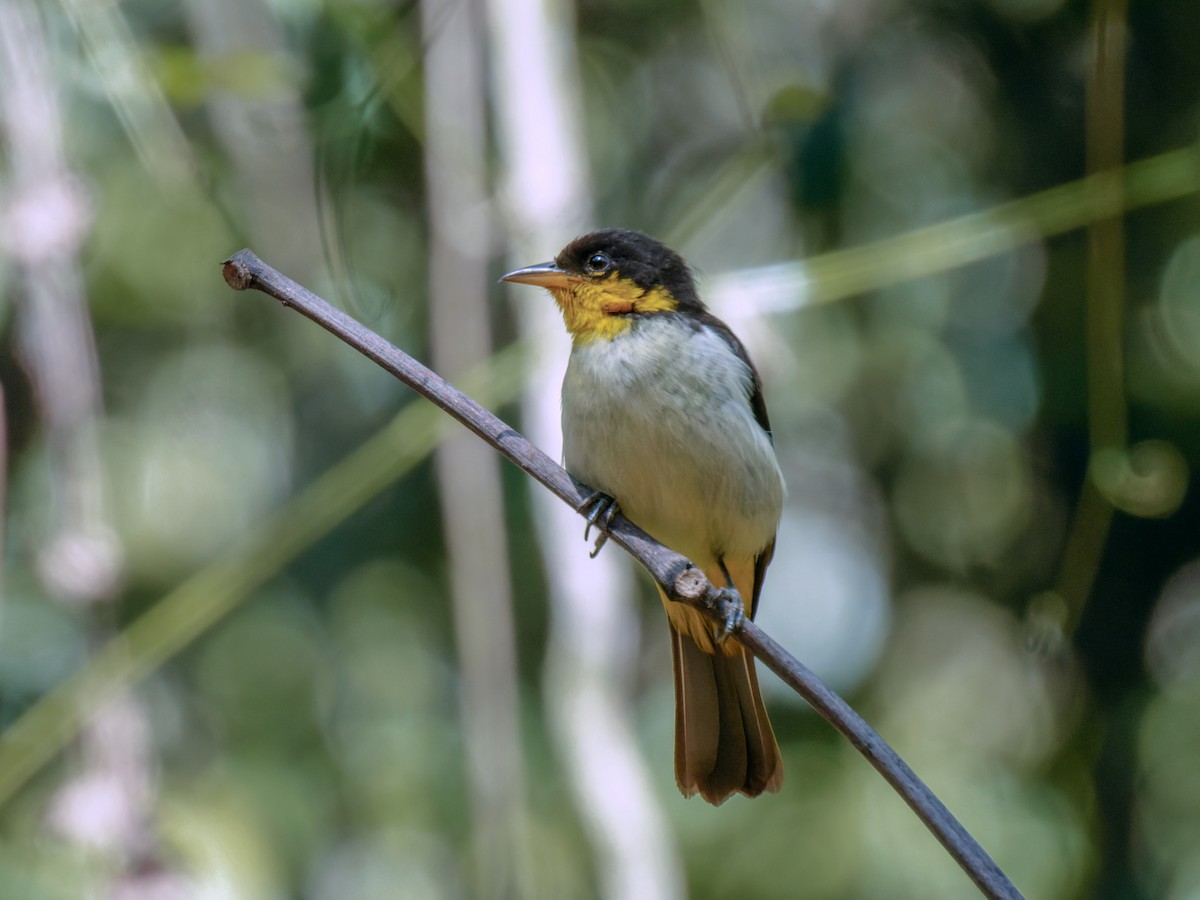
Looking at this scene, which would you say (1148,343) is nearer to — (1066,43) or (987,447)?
(987,447)

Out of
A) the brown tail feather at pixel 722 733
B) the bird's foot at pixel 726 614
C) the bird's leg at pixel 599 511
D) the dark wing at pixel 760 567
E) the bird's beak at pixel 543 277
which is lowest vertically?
the bird's foot at pixel 726 614

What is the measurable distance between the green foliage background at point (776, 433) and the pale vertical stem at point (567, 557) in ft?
0.93

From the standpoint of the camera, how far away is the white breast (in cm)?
304

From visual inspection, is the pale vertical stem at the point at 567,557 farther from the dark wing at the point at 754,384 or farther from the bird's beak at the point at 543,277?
the dark wing at the point at 754,384

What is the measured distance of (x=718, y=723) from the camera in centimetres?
298

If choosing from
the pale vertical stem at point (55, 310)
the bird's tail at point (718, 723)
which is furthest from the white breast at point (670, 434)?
the pale vertical stem at point (55, 310)

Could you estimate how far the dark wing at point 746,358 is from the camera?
3.37 meters

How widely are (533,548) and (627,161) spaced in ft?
5.08

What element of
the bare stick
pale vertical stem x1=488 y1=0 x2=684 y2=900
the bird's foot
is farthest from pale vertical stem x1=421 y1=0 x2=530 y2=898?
the bare stick

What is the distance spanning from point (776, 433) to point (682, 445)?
2.17 meters

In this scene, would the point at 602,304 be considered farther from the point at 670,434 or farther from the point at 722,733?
the point at 722,733

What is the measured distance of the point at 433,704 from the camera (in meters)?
5.09

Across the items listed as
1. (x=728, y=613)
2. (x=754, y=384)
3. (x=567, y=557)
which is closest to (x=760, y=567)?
(x=754, y=384)

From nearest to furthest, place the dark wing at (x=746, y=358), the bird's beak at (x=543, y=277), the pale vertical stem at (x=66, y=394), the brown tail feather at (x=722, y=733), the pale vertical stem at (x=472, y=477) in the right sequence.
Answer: the pale vertical stem at (x=66, y=394) → the brown tail feather at (x=722, y=733) → the pale vertical stem at (x=472, y=477) → the bird's beak at (x=543, y=277) → the dark wing at (x=746, y=358)
